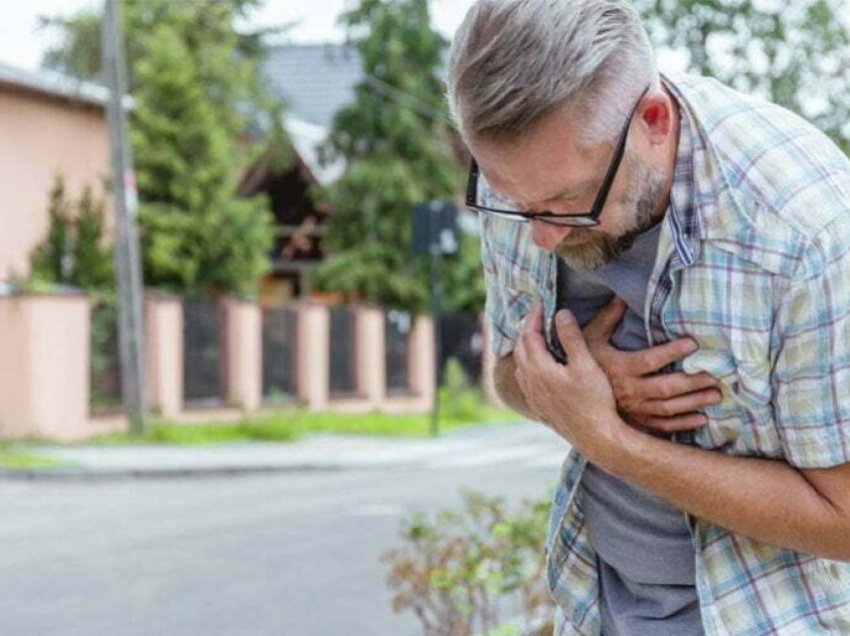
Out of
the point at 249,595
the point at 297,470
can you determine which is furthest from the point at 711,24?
the point at 297,470

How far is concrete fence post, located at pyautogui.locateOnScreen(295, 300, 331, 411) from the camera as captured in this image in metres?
33.0

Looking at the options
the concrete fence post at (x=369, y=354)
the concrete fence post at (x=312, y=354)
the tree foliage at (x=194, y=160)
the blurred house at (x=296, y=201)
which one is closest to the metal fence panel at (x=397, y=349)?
the concrete fence post at (x=369, y=354)

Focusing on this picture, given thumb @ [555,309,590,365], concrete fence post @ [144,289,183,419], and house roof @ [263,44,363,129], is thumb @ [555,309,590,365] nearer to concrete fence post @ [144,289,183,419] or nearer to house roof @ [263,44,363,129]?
concrete fence post @ [144,289,183,419]

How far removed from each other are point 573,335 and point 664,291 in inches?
7.5

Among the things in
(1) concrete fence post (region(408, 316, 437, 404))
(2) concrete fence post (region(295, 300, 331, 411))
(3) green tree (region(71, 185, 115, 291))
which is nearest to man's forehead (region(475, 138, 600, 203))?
(3) green tree (region(71, 185, 115, 291))

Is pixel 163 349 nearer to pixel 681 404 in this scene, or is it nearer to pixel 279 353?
pixel 279 353

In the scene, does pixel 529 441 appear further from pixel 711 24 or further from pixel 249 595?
pixel 711 24

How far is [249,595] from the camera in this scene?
10.8 metres

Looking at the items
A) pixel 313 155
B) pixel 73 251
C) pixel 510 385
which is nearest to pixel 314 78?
pixel 313 155

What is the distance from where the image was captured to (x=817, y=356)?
2.29 meters

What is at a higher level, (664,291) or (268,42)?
(268,42)

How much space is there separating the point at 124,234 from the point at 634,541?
2315 cm

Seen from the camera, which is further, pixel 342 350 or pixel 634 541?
pixel 342 350

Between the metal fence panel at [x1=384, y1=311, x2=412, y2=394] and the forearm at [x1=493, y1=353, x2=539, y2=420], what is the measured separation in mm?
34194
